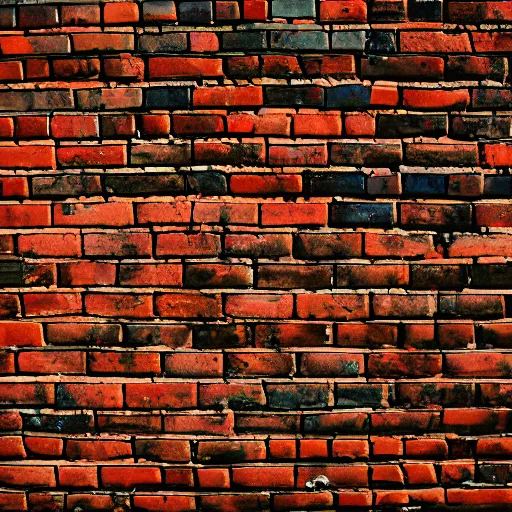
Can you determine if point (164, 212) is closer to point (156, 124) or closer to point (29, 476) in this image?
point (156, 124)

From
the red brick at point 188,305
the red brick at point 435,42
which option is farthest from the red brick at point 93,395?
the red brick at point 435,42

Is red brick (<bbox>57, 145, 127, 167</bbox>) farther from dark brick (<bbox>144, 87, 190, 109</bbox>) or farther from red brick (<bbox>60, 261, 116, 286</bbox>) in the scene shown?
red brick (<bbox>60, 261, 116, 286</bbox>)

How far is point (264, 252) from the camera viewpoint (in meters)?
1.38

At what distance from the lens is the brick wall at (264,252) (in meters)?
1.37

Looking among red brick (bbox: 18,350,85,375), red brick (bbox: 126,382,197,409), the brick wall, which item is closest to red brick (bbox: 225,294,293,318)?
the brick wall

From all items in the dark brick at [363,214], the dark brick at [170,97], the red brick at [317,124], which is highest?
the dark brick at [170,97]

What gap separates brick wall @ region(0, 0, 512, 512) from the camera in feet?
4.50

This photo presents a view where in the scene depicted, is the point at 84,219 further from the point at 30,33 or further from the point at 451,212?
the point at 451,212

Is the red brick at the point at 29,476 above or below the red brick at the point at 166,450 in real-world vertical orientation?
below

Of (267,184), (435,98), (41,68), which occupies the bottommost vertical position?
(267,184)

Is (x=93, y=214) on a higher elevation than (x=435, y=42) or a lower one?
lower

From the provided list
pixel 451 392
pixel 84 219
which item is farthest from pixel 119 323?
pixel 451 392

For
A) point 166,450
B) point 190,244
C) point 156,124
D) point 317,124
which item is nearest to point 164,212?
point 190,244

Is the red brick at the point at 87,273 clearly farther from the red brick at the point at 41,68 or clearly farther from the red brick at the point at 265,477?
the red brick at the point at 265,477
